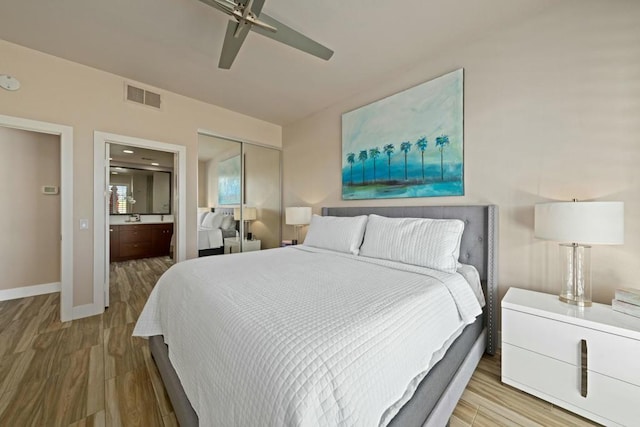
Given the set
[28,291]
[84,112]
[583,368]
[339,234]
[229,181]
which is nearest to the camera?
[583,368]

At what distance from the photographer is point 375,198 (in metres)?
2.87

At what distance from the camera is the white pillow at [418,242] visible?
5.93 ft

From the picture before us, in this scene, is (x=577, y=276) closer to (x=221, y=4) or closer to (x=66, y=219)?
(x=221, y=4)

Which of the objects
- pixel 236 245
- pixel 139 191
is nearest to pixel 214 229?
pixel 236 245

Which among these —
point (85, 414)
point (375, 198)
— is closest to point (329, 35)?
point (375, 198)

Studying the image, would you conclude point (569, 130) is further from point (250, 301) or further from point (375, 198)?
point (250, 301)

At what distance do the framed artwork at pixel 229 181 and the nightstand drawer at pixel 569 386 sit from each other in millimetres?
3636

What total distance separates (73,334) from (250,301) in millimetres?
2336

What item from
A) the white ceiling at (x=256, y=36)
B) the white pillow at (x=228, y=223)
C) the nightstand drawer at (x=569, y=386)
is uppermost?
the white ceiling at (x=256, y=36)

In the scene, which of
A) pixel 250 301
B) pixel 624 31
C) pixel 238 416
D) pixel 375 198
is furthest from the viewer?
pixel 375 198

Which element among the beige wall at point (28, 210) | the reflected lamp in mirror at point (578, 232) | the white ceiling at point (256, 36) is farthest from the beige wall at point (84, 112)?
the reflected lamp in mirror at point (578, 232)

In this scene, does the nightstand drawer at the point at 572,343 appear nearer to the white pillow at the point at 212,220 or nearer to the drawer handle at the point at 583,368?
the drawer handle at the point at 583,368

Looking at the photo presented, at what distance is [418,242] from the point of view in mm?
1929

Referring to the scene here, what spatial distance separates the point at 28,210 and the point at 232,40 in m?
3.79
